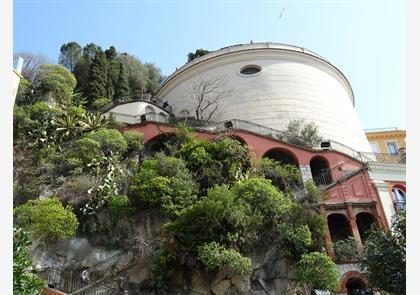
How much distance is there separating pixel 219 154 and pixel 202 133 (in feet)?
10.8

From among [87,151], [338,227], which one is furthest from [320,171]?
[87,151]

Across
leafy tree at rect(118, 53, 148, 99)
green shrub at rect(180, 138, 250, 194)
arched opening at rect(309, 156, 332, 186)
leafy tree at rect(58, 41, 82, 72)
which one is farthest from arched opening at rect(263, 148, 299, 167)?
leafy tree at rect(58, 41, 82, 72)

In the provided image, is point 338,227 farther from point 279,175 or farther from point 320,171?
point 320,171

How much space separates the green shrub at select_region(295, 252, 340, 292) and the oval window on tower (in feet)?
56.6

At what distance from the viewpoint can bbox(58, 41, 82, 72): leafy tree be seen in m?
46.6

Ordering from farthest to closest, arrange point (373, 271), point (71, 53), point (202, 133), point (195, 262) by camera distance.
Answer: point (71, 53)
point (202, 133)
point (195, 262)
point (373, 271)

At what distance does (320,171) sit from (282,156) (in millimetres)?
2131

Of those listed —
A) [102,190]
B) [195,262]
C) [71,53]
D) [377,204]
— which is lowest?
[195,262]

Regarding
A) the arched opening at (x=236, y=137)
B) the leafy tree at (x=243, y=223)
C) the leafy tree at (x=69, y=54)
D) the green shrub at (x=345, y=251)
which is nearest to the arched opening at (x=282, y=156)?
the arched opening at (x=236, y=137)

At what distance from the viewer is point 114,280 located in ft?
50.5

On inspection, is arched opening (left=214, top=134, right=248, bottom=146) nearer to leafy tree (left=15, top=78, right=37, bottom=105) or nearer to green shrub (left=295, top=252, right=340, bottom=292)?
green shrub (left=295, top=252, right=340, bottom=292)

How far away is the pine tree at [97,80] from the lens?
105 feet

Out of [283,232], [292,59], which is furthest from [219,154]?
[292,59]

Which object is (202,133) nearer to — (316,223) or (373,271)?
(316,223)
